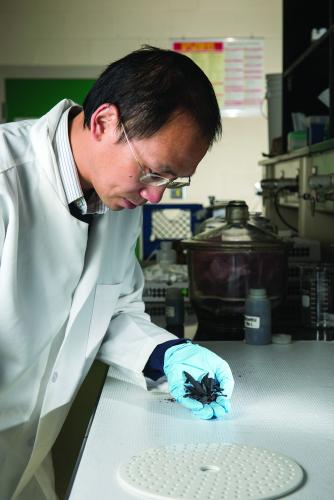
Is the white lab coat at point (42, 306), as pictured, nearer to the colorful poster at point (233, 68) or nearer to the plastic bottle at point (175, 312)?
Result: the plastic bottle at point (175, 312)

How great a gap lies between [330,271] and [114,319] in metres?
0.75

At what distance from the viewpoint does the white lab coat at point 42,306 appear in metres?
1.33

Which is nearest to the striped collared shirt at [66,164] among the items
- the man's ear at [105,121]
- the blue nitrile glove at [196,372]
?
the man's ear at [105,121]

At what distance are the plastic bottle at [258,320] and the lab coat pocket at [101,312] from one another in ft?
1.40

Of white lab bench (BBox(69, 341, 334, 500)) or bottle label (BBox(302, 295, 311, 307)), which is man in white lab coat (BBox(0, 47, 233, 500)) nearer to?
white lab bench (BBox(69, 341, 334, 500))

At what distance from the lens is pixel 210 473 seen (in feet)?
3.19

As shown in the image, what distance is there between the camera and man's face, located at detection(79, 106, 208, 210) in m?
1.21

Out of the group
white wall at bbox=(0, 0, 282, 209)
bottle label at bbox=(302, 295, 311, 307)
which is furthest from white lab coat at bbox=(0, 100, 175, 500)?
white wall at bbox=(0, 0, 282, 209)

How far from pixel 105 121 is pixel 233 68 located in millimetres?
4339

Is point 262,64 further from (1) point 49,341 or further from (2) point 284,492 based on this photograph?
(2) point 284,492

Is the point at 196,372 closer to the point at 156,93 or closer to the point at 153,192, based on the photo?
the point at 153,192

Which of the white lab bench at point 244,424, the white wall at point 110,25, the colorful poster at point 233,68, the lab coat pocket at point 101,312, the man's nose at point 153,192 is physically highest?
the white wall at point 110,25

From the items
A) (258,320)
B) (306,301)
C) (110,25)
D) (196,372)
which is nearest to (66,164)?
(196,372)

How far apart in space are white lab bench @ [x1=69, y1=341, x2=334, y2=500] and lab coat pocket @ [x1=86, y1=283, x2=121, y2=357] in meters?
0.10
